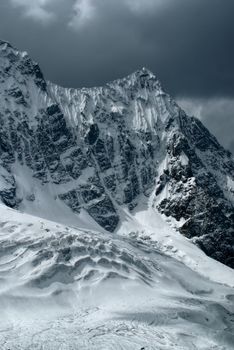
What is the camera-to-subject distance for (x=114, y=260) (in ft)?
646

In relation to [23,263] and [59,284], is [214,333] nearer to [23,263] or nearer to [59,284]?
[59,284]

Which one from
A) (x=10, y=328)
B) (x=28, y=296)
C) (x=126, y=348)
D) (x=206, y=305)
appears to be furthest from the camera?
(x=206, y=305)

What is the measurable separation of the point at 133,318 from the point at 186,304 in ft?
82.8

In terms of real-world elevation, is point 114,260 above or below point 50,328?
above

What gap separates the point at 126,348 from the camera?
129000 millimetres

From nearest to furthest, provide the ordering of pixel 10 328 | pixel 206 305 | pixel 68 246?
1. pixel 10 328
2. pixel 206 305
3. pixel 68 246

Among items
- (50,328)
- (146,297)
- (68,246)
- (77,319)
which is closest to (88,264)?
(68,246)

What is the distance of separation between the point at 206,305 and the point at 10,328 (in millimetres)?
58383

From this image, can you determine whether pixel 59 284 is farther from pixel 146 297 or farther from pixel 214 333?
pixel 214 333

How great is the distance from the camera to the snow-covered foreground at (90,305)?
450 ft

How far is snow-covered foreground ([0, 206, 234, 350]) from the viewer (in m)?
137

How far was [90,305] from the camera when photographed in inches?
6629

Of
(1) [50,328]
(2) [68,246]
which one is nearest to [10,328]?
(1) [50,328]

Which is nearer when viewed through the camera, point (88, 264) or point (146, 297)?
point (146, 297)
